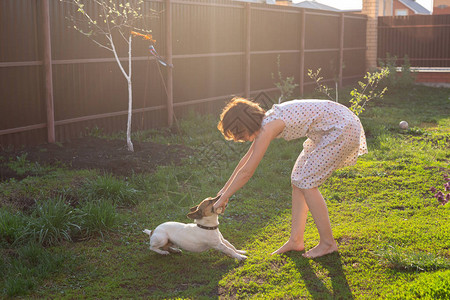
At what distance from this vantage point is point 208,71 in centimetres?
1083

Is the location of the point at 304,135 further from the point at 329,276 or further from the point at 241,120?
the point at 329,276

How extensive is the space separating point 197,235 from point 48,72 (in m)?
4.47

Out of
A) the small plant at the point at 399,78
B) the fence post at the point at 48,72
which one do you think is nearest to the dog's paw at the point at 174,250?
the fence post at the point at 48,72

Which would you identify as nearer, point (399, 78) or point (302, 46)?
point (302, 46)

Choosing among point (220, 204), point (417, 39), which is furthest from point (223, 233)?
point (417, 39)

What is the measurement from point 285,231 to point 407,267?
1.31 m

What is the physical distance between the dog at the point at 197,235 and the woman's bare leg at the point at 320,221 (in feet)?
1.79

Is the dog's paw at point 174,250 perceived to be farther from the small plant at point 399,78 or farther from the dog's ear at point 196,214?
the small plant at point 399,78

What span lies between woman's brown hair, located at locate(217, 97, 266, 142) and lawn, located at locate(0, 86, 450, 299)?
98 centimetres

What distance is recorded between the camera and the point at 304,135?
12.7 ft

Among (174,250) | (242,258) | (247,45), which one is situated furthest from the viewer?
(247,45)

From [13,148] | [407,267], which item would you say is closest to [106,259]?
[407,267]

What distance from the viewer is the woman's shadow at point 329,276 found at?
3.50 m

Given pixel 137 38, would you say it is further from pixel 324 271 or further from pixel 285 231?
pixel 324 271
